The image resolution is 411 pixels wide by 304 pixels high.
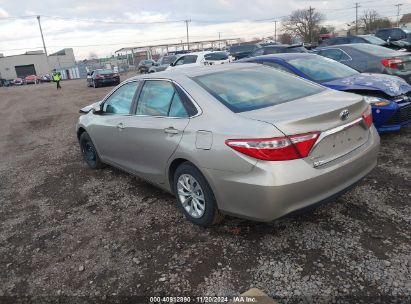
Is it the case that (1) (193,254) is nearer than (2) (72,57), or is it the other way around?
(1) (193,254)

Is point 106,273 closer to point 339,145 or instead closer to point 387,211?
point 339,145

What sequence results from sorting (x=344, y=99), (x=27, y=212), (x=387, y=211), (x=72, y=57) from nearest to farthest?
(x=344, y=99), (x=387, y=211), (x=27, y=212), (x=72, y=57)

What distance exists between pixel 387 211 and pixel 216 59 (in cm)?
1548

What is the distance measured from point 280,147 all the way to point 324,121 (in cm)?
50

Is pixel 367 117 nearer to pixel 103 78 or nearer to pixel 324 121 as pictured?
pixel 324 121

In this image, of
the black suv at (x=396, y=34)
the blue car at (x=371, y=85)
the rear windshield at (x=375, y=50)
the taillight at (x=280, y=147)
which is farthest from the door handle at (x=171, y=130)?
the black suv at (x=396, y=34)

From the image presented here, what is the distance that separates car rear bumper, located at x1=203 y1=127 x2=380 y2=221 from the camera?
9.66 ft

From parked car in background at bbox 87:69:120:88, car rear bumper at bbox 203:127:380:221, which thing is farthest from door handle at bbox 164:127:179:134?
parked car in background at bbox 87:69:120:88

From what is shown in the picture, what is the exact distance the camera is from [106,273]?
3.28 m

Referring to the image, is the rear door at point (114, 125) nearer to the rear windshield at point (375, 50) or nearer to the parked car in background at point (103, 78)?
the rear windshield at point (375, 50)

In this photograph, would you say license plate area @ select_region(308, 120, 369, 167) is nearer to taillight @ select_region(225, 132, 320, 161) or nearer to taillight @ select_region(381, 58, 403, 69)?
taillight @ select_region(225, 132, 320, 161)

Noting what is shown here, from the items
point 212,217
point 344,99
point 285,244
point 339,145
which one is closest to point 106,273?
point 212,217

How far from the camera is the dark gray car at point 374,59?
7.50 m

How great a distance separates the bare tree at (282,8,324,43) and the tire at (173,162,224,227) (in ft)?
236
